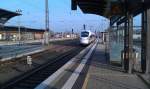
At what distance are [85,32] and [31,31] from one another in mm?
52717

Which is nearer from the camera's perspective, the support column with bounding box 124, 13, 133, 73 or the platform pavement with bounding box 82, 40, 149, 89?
the platform pavement with bounding box 82, 40, 149, 89

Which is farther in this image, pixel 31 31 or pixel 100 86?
pixel 31 31

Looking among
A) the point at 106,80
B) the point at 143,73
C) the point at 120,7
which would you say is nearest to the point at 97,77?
the point at 106,80

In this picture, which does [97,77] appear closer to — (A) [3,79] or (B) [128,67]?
(B) [128,67]

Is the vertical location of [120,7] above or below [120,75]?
above

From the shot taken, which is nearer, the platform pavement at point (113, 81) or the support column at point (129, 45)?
the platform pavement at point (113, 81)

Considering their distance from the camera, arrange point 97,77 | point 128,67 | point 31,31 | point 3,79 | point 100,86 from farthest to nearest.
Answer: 1. point 31,31
2. point 3,79
3. point 128,67
4. point 97,77
5. point 100,86

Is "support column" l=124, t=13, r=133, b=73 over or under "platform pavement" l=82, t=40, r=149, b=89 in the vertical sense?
over

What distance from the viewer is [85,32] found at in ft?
228

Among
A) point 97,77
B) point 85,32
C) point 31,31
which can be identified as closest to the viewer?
point 97,77

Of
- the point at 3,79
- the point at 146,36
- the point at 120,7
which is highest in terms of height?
the point at 120,7

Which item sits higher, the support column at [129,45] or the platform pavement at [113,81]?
the support column at [129,45]

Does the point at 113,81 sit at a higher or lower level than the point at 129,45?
lower

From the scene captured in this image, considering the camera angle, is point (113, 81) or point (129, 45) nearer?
point (113, 81)
